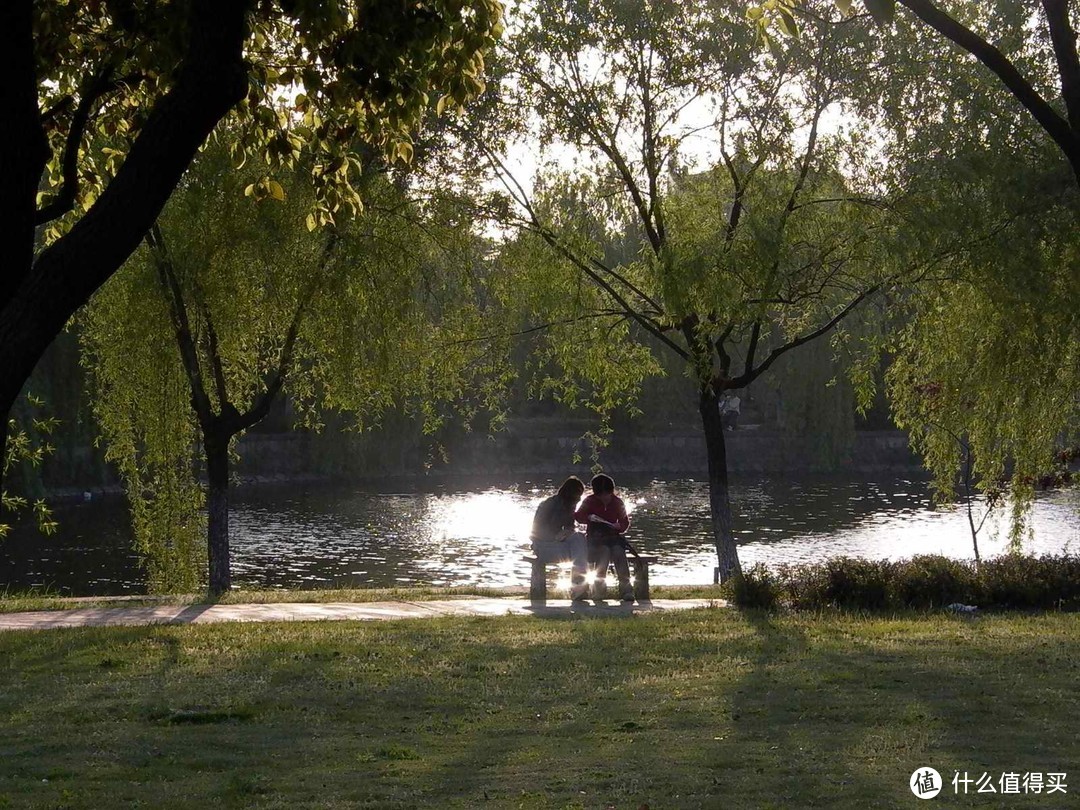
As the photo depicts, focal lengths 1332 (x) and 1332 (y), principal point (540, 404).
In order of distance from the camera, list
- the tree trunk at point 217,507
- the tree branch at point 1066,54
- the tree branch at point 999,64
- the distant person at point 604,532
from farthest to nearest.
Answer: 1. the tree trunk at point 217,507
2. the distant person at point 604,532
3. the tree branch at point 1066,54
4. the tree branch at point 999,64

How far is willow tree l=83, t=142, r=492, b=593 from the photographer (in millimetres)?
14656

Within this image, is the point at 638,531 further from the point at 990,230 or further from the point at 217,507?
the point at 990,230

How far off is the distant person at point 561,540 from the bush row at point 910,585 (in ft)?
5.69

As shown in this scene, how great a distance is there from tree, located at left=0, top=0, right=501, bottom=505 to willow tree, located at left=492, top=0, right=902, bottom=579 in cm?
797

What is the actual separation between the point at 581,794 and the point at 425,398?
13.2m

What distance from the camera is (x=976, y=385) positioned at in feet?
51.5

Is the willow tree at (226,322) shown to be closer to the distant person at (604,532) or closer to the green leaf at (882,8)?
the distant person at (604,532)

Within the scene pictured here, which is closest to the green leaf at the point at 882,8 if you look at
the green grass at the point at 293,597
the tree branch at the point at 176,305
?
the green grass at the point at 293,597

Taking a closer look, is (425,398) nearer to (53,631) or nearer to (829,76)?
(829,76)

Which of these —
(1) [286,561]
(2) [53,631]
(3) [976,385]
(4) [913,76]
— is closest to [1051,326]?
(3) [976,385]

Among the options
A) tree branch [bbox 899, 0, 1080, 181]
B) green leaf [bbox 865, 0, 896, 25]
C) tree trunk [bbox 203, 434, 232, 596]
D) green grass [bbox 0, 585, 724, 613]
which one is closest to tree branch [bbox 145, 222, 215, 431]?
tree trunk [bbox 203, 434, 232, 596]

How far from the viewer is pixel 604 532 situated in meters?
14.3

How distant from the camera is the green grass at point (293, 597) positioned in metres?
13.6

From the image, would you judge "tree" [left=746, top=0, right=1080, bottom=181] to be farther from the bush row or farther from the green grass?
the green grass
